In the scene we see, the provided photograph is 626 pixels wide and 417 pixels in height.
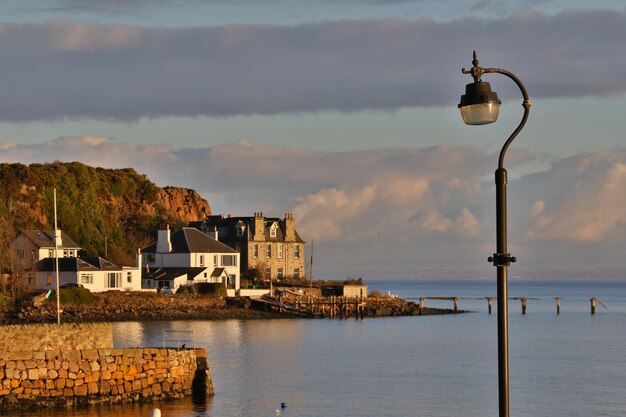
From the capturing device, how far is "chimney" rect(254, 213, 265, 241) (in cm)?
11331

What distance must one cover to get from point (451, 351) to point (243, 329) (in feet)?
64.6

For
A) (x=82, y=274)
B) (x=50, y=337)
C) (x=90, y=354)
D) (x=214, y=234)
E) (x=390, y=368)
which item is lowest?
(x=390, y=368)

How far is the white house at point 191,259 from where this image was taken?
3920 inches

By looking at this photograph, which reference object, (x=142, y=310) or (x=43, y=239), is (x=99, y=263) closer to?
(x=43, y=239)

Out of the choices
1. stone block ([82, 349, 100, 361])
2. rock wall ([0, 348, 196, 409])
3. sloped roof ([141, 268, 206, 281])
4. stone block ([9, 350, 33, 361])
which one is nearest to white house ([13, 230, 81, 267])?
sloped roof ([141, 268, 206, 281])

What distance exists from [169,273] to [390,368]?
141 feet

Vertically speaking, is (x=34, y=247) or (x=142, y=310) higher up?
(x=34, y=247)

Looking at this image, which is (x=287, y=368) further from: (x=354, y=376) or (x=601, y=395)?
(x=601, y=395)

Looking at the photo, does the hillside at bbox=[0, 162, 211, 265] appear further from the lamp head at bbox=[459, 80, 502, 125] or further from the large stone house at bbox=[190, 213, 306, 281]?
the lamp head at bbox=[459, 80, 502, 125]

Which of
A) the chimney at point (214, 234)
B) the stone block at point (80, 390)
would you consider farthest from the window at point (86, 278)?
the stone block at point (80, 390)

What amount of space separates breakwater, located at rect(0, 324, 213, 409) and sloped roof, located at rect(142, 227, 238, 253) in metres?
64.3

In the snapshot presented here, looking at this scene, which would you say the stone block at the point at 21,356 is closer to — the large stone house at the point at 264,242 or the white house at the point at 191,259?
the white house at the point at 191,259

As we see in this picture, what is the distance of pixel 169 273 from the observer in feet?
324

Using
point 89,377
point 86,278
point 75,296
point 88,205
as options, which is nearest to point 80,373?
point 89,377
